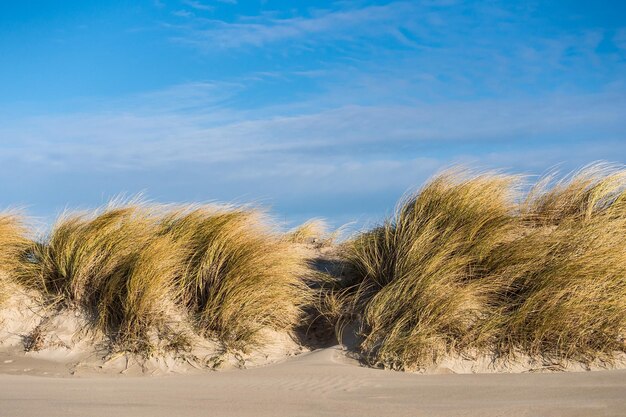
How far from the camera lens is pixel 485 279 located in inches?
265

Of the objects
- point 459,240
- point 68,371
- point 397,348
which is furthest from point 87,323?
point 459,240

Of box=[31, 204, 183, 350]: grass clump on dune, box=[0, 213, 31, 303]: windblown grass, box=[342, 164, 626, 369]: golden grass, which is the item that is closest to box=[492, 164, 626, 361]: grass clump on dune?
box=[342, 164, 626, 369]: golden grass

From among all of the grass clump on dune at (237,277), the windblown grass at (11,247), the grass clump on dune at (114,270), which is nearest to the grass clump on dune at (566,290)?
the grass clump on dune at (237,277)

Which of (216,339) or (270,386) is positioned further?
(216,339)

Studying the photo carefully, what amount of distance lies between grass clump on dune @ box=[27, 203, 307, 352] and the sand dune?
69 cm

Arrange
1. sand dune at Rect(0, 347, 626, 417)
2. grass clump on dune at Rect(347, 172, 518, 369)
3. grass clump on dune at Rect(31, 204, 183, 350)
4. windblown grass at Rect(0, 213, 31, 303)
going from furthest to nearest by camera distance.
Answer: windblown grass at Rect(0, 213, 31, 303), grass clump on dune at Rect(31, 204, 183, 350), grass clump on dune at Rect(347, 172, 518, 369), sand dune at Rect(0, 347, 626, 417)

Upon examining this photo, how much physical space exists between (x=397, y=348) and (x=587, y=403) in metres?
1.86

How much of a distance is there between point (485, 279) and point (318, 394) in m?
2.33

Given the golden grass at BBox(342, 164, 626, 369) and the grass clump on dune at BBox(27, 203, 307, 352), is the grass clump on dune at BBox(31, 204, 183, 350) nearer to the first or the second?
the grass clump on dune at BBox(27, 203, 307, 352)

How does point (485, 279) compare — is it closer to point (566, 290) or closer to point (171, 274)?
point (566, 290)

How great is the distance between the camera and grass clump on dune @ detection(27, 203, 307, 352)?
263 inches

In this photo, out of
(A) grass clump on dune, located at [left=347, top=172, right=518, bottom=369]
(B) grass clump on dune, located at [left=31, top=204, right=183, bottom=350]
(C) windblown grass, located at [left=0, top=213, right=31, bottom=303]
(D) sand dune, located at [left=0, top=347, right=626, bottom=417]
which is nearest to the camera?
(D) sand dune, located at [left=0, top=347, right=626, bottom=417]

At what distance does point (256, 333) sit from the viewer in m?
6.72

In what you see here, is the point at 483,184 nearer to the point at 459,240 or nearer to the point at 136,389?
the point at 459,240
